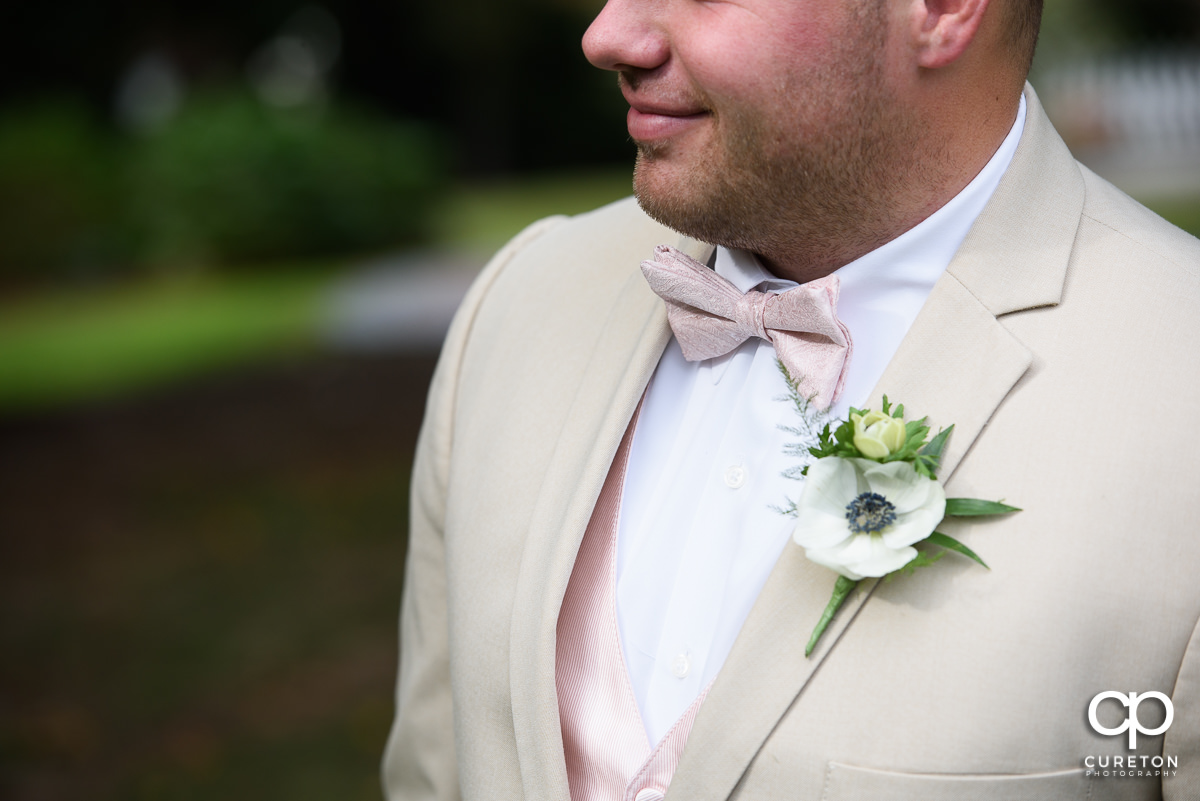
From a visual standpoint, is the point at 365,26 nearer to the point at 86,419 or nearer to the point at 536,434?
the point at 86,419

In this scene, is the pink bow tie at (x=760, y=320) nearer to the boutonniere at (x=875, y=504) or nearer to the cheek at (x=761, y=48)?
the boutonniere at (x=875, y=504)

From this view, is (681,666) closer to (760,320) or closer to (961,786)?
(961,786)

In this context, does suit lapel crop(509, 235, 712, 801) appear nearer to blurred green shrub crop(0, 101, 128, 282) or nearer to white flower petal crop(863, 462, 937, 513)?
white flower petal crop(863, 462, 937, 513)

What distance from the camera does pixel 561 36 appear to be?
2761 centimetres

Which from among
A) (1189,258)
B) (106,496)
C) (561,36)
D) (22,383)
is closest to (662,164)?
(1189,258)

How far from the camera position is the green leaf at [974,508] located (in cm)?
164

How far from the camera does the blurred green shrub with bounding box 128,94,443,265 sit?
14641 millimetres

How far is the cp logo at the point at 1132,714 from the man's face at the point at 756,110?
0.82m

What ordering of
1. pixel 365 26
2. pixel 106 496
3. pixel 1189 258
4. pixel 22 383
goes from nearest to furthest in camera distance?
pixel 1189 258, pixel 106 496, pixel 22 383, pixel 365 26

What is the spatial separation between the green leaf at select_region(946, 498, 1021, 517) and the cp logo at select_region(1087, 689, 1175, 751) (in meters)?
0.28

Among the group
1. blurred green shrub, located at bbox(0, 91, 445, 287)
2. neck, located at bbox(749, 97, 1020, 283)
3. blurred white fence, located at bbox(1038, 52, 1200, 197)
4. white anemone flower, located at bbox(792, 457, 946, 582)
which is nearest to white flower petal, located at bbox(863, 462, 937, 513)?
white anemone flower, located at bbox(792, 457, 946, 582)

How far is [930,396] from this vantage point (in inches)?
69.7

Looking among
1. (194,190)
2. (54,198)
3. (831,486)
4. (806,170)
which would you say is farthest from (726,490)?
(54,198)

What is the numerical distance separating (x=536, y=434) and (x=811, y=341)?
1.78 feet
